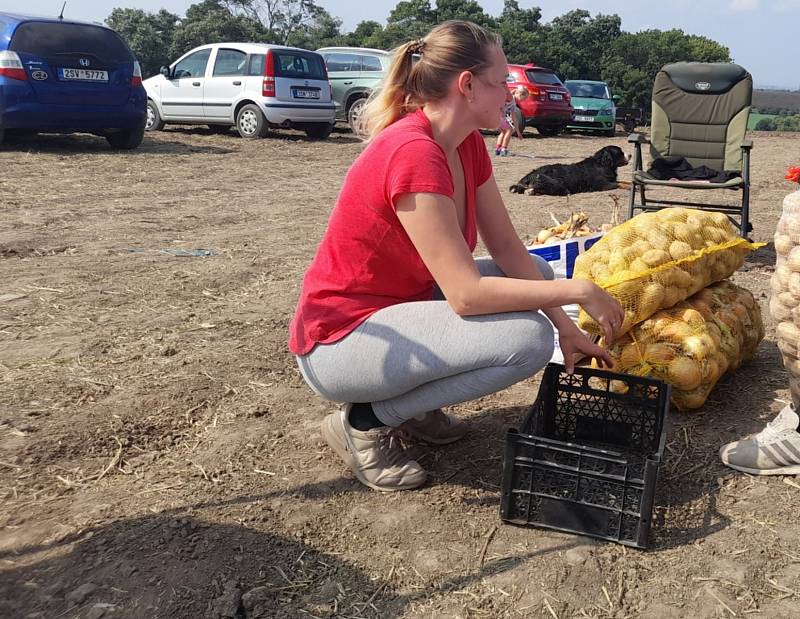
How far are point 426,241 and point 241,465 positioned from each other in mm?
1100

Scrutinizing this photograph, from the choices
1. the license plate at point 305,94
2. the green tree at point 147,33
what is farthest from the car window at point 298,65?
the green tree at point 147,33

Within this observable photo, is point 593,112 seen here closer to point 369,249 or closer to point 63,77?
point 63,77

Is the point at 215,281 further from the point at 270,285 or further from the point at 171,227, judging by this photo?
the point at 171,227

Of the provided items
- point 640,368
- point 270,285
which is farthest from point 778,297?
point 270,285

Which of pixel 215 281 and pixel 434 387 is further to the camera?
pixel 215 281

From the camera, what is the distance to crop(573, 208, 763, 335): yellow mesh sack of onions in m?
3.37

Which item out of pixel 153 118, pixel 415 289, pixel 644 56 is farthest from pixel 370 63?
pixel 644 56

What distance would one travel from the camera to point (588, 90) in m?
21.4

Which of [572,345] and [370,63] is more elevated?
[370,63]

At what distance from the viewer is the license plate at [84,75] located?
10.4 m

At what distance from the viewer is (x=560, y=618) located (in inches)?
87.0

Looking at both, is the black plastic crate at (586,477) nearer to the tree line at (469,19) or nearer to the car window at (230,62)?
the car window at (230,62)

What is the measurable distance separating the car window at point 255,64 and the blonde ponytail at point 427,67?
11.5 metres

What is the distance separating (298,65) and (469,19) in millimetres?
24357
